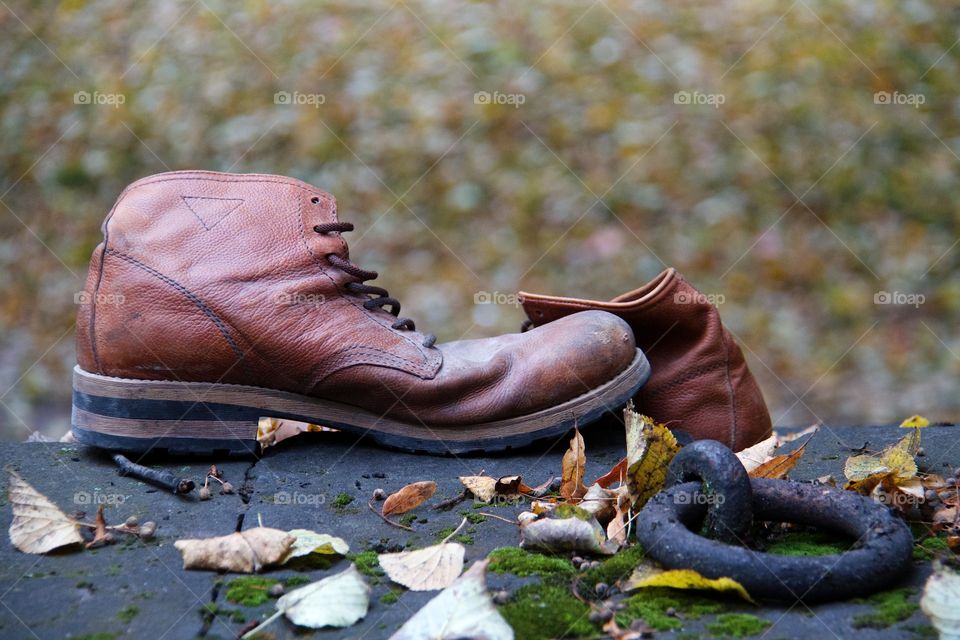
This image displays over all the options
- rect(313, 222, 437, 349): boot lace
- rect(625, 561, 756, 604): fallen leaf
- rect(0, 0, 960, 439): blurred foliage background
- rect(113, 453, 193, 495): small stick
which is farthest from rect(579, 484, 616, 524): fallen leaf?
rect(0, 0, 960, 439): blurred foliage background

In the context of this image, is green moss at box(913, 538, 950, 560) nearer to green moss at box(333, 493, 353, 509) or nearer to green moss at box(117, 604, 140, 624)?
green moss at box(333, 493, 353, 509)

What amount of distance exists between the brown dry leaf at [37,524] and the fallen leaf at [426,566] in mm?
612

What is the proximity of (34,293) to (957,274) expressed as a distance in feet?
16.3

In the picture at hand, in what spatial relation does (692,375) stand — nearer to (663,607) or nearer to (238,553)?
(663,607)

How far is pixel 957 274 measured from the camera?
4816 millimetres

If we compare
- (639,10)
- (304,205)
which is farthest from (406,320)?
(639,10)

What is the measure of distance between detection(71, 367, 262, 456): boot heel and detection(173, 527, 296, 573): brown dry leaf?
0.66 meters

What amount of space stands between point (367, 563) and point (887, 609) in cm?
85

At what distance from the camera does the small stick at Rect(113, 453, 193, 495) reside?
6.74ft

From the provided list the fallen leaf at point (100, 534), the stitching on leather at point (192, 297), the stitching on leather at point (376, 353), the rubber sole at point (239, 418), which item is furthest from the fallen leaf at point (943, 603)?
the stitching on leather at point (192, 297)

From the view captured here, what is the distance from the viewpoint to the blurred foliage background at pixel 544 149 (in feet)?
16.1

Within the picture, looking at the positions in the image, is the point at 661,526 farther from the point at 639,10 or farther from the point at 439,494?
the point at 639,10

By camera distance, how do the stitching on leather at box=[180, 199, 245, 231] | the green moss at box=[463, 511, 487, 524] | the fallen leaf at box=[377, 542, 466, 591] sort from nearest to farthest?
the fallen leaf at box=[377, 542, 466, 591]
the green moss at box=[463, 511, 487, 524]
the stitching on leather at box=[180, 199, 245, 231]

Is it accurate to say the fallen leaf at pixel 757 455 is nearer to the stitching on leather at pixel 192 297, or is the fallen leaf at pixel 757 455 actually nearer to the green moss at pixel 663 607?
the green moss at pixel 663 607
